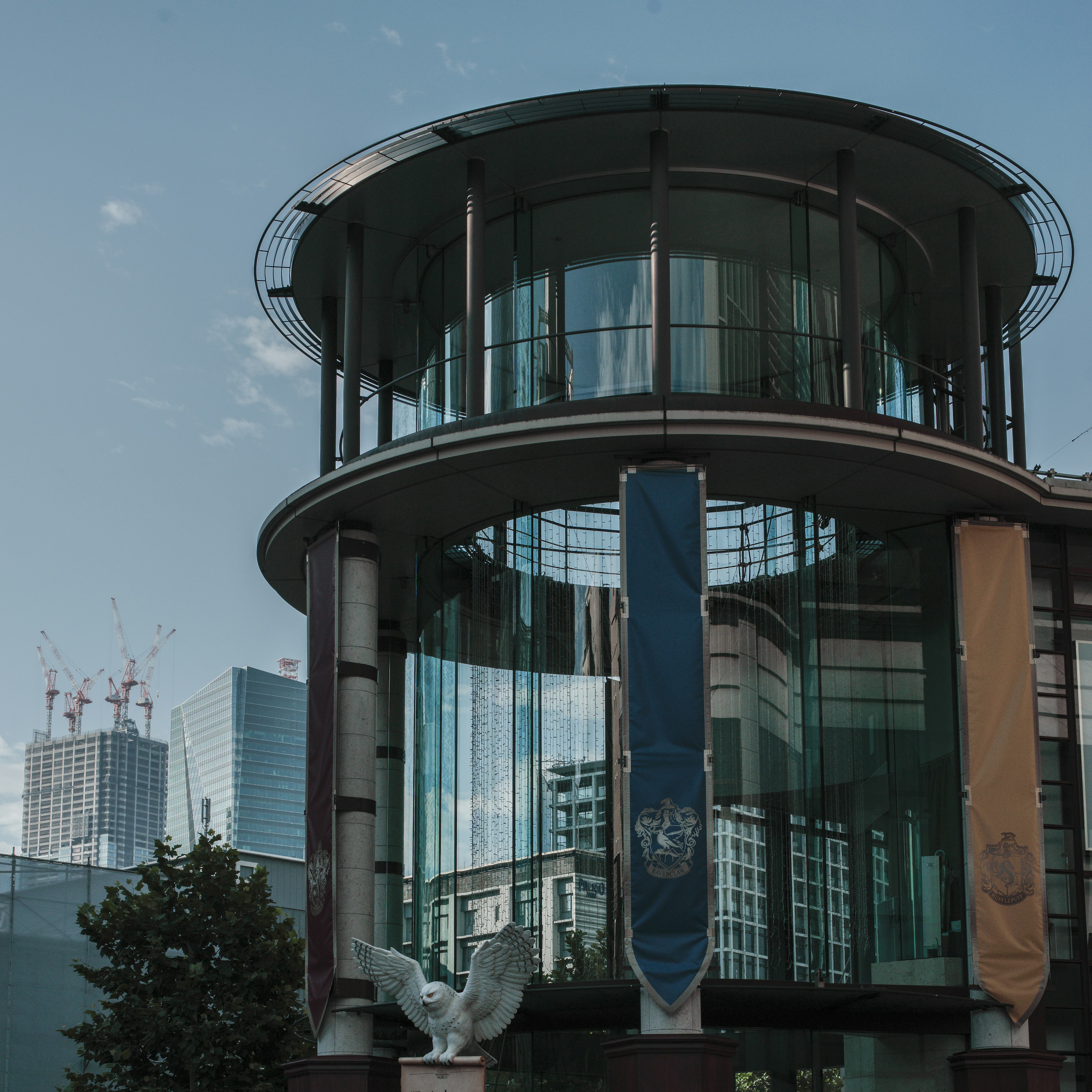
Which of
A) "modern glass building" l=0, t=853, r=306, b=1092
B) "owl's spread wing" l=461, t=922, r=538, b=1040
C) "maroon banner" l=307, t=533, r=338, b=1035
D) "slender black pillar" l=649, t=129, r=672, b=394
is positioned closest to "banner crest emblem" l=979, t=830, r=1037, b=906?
"owl's spread wing" l=461, t=922, r=538, b=1040

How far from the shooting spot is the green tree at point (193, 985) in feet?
108

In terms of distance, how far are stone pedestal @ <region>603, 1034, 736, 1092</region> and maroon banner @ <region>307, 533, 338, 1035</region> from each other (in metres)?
6.52

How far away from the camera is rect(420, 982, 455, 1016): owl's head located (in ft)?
84.0

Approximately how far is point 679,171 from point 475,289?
4573mm

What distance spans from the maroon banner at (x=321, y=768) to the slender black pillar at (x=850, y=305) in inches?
392

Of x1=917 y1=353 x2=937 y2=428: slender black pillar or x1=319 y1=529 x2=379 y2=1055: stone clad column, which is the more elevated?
x1=917 y1=353 x2=937 y2=428: slender black pillar

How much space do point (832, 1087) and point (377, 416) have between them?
1663 cm

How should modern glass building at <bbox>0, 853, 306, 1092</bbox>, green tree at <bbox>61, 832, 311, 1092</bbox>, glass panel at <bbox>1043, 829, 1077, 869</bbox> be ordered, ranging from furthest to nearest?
modern glass building at <bbox>0, 853, 306, 1092</bbox> < green tree at <bbox>61, 832, 311, 1092</bbox> < glass panel at <bbox>1043, 829, 1077, 869</bbox>

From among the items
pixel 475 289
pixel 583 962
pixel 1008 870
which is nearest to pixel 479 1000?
pixel 583 962

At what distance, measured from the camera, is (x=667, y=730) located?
89.7 ft

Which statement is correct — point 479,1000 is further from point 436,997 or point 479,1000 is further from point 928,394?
point 928,394

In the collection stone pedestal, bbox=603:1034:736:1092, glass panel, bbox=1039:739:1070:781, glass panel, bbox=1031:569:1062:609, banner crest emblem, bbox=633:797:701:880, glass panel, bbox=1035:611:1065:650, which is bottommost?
stone pedestal, bbox=603:1034:736:1092

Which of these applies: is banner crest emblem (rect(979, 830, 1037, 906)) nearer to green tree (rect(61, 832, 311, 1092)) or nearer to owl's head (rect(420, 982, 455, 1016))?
owl's head (rect(420, 982, 455, 1016))

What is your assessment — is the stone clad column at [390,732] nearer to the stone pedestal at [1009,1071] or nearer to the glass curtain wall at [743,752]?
the glass curtain wall at [743,752]
